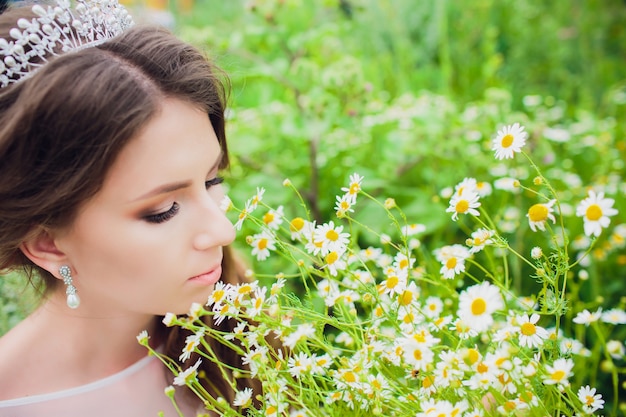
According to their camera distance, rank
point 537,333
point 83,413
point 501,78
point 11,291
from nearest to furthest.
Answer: point 537,333 < point 83,413 < point 11,291 < point 501,78

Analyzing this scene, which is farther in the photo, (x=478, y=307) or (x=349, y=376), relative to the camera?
(x=349, y=376)

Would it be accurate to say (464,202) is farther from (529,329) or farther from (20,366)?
(20,366)

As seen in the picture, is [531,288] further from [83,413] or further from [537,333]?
[83,413]

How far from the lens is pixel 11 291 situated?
4.95 ft

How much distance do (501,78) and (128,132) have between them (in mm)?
2838

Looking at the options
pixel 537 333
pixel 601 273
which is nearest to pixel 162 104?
pixel 537 333

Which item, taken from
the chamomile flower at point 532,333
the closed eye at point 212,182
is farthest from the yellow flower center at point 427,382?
the closed eye at point 212,182

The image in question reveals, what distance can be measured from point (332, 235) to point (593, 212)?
0.33m

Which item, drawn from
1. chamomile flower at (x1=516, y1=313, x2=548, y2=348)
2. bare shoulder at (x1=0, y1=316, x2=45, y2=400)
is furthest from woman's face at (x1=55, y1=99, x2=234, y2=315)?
chamomile flower at (x1=516, y1=313, x2=548, y2=348)

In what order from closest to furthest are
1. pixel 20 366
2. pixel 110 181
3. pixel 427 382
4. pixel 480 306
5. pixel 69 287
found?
pixel 480 306
pixel 427 382
pixel 110 181
pixel 69 287
pixel 20 366

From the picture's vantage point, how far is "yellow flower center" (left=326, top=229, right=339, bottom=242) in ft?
2.84

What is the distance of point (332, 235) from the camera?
34.2 inches

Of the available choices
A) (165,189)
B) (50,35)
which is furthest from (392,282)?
(50,35)

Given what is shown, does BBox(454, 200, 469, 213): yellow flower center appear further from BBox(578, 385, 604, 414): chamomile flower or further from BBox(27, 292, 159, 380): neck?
BBox(27, 292, 159, 380): neck
